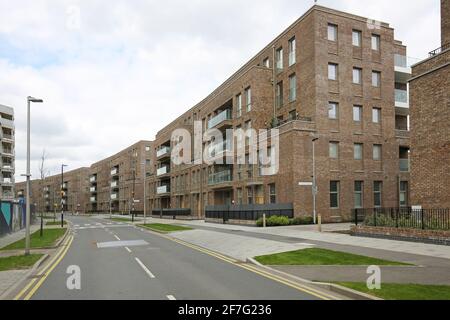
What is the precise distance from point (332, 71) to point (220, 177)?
18.0 metres

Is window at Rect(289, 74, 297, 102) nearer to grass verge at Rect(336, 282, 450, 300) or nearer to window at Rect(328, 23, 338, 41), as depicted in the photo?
window at Rect(328, 23, 338, 41)

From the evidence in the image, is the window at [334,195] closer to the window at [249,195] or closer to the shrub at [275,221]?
the shrub at [275,221]

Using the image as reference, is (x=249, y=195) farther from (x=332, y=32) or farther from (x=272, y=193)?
(x=332, y=32)

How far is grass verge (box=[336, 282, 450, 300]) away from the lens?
8.31 meters

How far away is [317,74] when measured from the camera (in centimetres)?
3612

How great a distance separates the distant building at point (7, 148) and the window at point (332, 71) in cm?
6232

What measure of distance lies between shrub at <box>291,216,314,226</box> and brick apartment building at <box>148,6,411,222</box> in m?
0.79

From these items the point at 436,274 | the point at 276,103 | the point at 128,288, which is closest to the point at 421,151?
the point at 436,274

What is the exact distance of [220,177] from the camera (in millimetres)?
48844

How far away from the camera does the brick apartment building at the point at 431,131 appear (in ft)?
68.5

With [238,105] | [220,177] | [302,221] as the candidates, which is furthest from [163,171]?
[302,221]

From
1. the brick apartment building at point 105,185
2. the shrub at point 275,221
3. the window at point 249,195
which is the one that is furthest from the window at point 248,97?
the brick apartment building at point 105,185

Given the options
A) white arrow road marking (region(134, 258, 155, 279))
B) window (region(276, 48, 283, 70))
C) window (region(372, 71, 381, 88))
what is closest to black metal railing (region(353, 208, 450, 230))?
white arrow road marking (region(134, 258, 155, 279))
